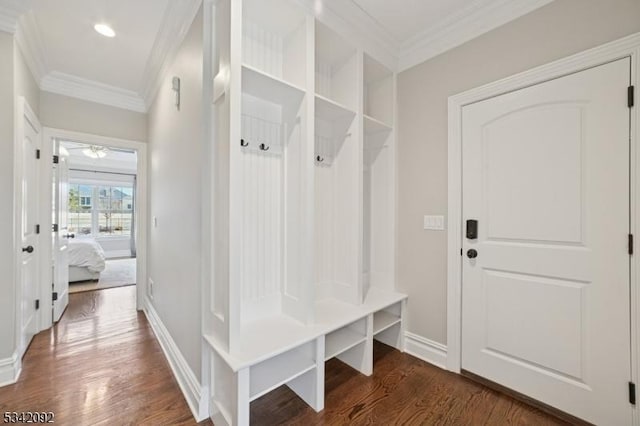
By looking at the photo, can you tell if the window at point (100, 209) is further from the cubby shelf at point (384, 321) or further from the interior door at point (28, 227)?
the cubby shelf at point (384, 321)

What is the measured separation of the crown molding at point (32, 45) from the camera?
6.58ft

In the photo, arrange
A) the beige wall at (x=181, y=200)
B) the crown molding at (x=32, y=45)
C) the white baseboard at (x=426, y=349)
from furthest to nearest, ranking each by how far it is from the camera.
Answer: the white baseboard at (x=426, y=349) → the crown molding at (x=32, y=45) → the beige wall at (x=181, y=200)

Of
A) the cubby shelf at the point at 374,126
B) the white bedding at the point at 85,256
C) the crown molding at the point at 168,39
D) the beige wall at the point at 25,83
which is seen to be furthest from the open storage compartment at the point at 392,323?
the white bedding at the point at 85,256

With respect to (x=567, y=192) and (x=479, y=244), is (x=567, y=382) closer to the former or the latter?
(x=479, y=244)

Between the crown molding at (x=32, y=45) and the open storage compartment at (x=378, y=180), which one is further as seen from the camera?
the open storage compartment at (x=378, y=180)

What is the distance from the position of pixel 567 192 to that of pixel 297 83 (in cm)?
178

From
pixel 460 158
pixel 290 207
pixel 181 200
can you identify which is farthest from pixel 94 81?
pixel 460 158

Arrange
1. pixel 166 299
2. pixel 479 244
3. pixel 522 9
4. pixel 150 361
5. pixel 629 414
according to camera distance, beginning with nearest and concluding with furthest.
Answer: pixel 629 414, pixel 522 9, pixel 479 244, pixel 150 361, pixel 166 299

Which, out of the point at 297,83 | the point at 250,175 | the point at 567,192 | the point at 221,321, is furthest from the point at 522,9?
the point at 221,321

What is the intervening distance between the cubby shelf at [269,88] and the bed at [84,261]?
4.77m

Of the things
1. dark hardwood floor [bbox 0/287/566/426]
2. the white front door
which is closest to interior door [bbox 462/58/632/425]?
dark hardwood floor [bbox 0/287/566/426]

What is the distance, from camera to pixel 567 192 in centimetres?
157

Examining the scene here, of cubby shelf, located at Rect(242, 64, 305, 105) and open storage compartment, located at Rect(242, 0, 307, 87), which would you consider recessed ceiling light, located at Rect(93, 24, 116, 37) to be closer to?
open storage compartment, located at Rect(242, 0, 307, 87)

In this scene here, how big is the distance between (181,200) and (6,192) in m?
1.27
